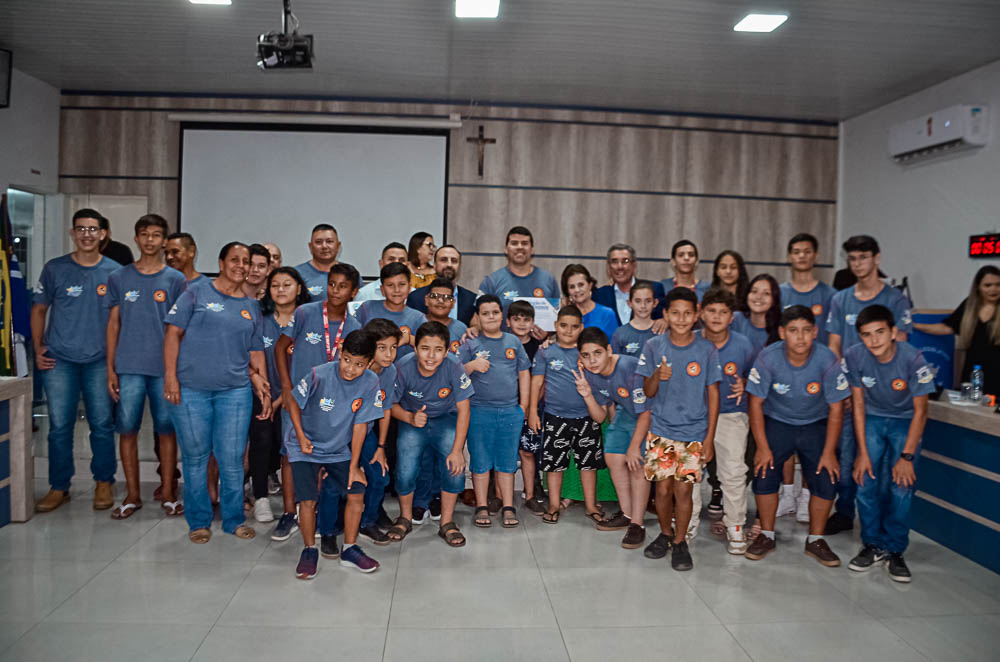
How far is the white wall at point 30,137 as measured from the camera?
6.50 meters

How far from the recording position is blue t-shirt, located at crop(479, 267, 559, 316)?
14.5 ft

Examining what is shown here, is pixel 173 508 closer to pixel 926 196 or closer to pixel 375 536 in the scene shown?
pixel 375 536

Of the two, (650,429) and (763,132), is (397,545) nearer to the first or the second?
(650,429)

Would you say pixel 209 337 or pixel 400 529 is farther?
pixel 400 529

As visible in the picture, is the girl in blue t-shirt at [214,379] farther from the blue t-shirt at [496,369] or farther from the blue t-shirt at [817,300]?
the blue t-shirt at [817,300]

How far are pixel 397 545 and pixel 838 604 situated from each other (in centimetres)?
203

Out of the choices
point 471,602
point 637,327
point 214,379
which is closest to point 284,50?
point 214,379

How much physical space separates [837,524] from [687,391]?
4.30 feet

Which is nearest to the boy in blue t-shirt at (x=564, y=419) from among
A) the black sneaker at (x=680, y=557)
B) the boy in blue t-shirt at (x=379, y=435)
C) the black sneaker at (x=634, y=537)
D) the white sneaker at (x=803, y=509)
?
the black sneaker at (x=634, y=537)

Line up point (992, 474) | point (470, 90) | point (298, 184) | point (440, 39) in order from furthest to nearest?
1. point (298, 184)
2. point (470, 90)
3. point (440, 39)
4. point (992, 474)

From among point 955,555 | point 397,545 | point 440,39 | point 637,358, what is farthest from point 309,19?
point 955,555

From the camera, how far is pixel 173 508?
12.4ft

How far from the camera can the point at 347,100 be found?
7336mm

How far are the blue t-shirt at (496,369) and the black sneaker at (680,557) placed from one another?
110 centimetres
